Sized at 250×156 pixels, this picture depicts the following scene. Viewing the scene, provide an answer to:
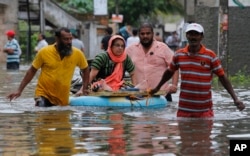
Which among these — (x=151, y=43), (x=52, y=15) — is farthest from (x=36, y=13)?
(x=151, y=43)

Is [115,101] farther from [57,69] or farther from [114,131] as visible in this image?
[114,131]

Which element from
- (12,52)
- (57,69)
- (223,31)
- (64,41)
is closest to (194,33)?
(64,41)

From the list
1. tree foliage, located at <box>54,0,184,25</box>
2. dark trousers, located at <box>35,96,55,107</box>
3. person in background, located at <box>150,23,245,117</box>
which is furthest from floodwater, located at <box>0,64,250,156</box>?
tree foliage, located at <box>54,0,184,25</box>

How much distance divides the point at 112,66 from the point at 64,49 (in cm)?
146

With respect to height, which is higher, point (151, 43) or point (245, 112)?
point (151, 43)

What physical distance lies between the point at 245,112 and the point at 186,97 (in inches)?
111

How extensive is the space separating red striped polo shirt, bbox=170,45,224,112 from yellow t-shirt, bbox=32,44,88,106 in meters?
3.22

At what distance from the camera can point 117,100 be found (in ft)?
51.7

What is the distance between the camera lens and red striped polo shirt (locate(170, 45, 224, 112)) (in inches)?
478

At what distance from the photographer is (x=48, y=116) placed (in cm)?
1405

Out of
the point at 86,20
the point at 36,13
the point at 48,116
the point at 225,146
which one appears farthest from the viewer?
the point at 86,20

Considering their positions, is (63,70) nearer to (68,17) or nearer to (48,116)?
(48,116)

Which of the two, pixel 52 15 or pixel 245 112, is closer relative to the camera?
pixel 245 112

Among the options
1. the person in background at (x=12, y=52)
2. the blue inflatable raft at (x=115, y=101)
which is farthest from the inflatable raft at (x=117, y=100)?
the person in background at (x=12, y=52)
